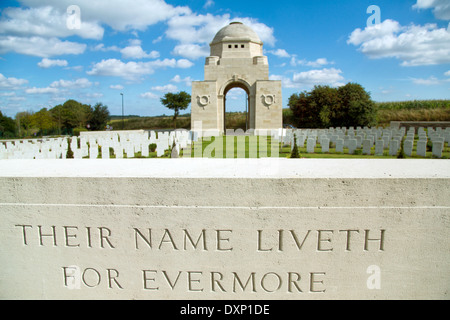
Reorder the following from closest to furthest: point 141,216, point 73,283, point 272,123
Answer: point 141,216
point 73,283
point 272,123

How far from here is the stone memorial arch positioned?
78.8ft

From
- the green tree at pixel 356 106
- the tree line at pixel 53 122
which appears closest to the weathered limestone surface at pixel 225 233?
the green tree at pixel 356 106

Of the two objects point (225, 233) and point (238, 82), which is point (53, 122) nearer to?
point (238, 82)

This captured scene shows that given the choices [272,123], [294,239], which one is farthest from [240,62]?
[294,239]

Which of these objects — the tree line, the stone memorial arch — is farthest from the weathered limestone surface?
the tree line

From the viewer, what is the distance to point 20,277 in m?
1.92

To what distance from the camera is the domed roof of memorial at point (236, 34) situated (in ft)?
83.6

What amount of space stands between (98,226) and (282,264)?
47.8 inches

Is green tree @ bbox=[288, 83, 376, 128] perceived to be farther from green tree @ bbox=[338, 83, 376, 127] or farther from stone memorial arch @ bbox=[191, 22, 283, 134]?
stone memorial arch @ bbox=[191, 22, 283, 134]

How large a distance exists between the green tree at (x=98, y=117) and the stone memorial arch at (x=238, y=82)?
17.4 metres

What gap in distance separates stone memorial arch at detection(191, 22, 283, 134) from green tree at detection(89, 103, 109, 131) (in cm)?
1744

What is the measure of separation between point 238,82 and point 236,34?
171 inches
